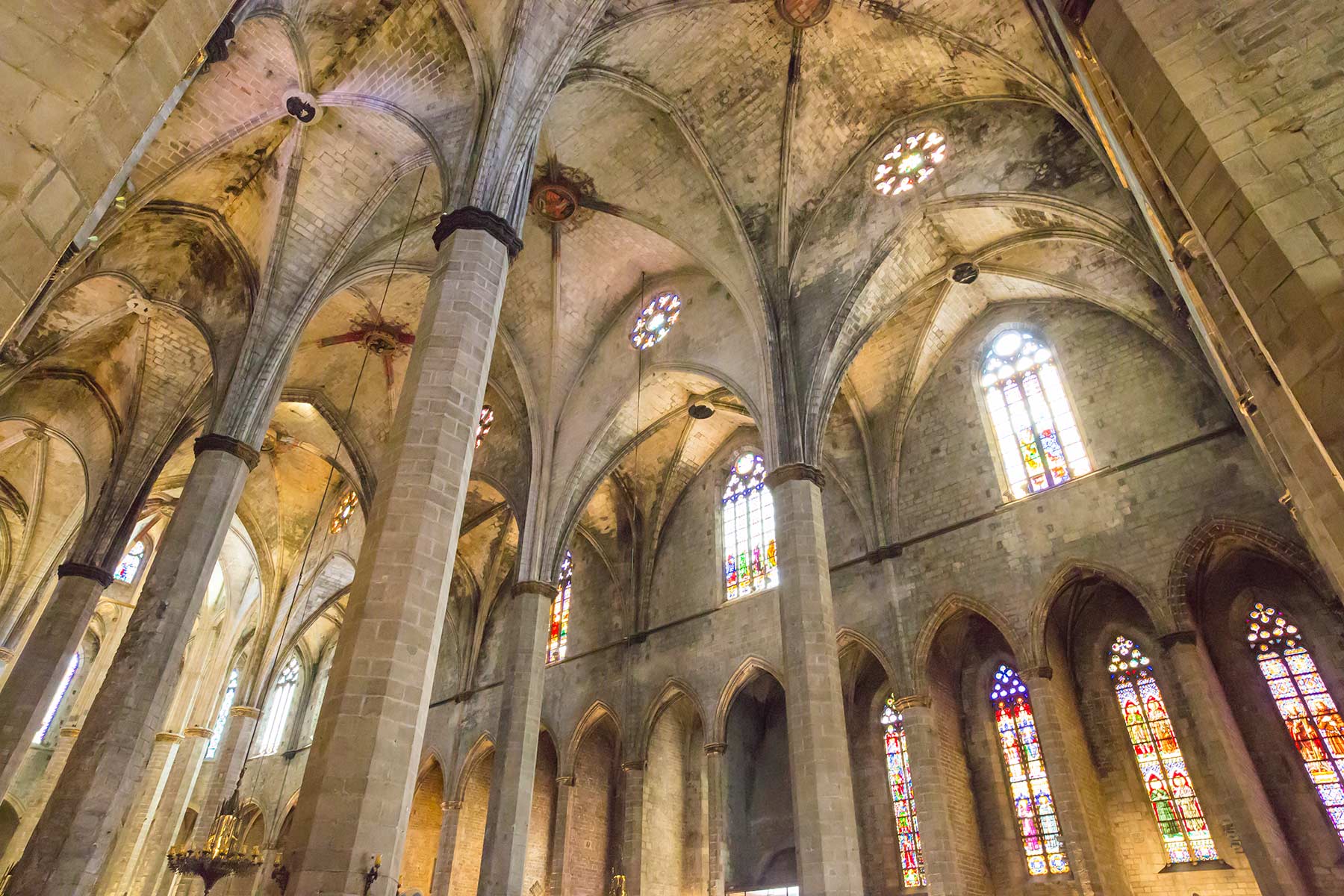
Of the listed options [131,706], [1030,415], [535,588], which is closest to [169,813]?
[131,706]

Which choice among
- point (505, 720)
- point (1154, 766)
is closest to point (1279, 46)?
point (1154, 766)

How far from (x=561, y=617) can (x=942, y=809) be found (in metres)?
11.3

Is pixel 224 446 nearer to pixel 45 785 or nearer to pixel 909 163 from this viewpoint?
pixel 909 163

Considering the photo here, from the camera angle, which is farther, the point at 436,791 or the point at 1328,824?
A: the point at 436,791

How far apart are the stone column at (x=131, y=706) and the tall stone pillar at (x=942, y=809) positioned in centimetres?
1103

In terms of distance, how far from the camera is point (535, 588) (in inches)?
599

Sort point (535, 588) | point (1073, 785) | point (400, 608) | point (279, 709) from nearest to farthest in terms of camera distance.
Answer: point (400, 608), point (1073, 785), point (535, 588), point (279, 709)

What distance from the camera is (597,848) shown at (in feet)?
59.2

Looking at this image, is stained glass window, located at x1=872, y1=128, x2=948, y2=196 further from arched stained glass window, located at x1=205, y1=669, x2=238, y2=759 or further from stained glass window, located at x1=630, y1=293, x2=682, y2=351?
arched stained glass window, located at x1=205, y1=669, x2=238, y2=759

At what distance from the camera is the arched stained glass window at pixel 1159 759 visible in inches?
453

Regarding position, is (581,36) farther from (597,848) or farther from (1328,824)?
(597,848)

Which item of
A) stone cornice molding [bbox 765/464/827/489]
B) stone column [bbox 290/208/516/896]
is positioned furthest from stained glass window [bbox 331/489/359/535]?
stone column [bbox 290/208/516/896]

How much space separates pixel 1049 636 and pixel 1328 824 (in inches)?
157

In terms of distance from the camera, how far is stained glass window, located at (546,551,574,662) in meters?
20.6
